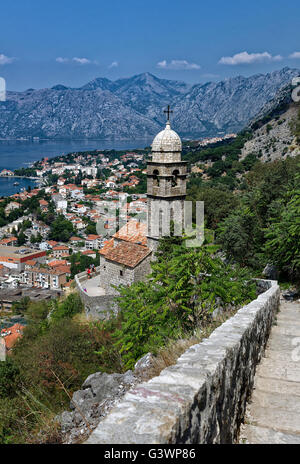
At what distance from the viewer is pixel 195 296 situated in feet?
23.9

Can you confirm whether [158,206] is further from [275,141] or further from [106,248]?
[275,141]

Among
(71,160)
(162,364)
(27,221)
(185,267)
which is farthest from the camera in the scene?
(71,160)

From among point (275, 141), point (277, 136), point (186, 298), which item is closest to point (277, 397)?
point (186, 298)

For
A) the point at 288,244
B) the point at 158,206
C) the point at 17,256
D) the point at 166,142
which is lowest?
the point at 17,256

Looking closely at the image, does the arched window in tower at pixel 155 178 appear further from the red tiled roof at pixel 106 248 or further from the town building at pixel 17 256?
the town building at pixel 17 256

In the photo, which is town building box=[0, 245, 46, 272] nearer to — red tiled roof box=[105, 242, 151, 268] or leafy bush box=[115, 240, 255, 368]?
red tiled roof box=[105, 242, 151, 268]

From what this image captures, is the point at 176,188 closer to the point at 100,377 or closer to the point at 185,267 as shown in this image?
the point at 185,267

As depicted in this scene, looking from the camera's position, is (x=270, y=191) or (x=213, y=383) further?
(x=270, y=191)

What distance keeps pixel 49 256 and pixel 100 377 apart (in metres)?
57.9

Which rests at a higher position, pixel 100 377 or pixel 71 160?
pixel 71 160

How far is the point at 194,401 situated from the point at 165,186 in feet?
46.5

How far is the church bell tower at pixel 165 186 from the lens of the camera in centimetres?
1578

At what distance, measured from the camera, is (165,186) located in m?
15.8
